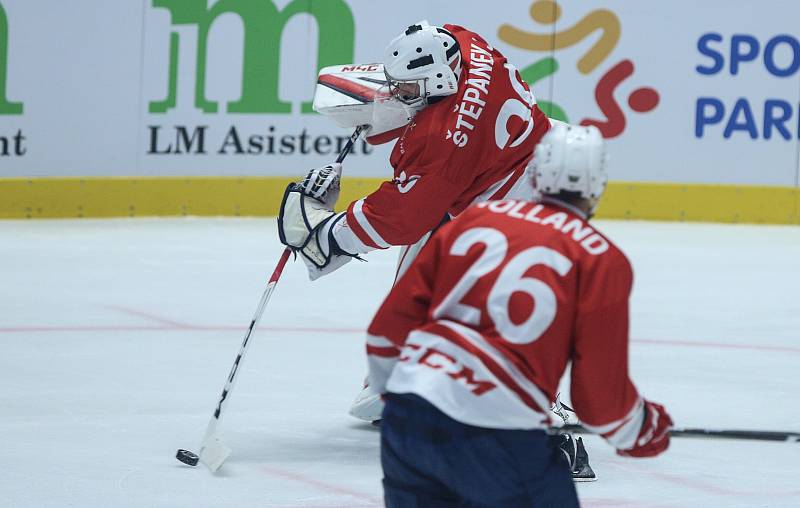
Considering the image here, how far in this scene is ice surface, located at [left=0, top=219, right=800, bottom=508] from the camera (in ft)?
12.8

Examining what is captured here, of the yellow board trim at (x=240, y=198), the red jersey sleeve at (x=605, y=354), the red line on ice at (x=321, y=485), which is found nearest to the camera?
the red jersey sleeve at (x=605, y=354)

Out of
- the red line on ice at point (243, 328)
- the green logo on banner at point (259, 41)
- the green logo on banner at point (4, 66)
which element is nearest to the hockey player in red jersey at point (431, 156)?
the red line on ice at point (243, 328)

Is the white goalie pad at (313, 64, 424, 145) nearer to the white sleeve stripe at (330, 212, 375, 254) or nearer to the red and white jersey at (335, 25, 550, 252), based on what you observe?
the red and white jersey at (335, 25, 550, 252)

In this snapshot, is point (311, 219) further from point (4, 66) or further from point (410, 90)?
point (4, 66)

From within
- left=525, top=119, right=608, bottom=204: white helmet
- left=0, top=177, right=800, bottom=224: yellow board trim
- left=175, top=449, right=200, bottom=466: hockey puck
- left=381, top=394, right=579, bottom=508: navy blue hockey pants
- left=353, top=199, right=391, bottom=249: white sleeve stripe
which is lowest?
left=0, top=177, right=800, bottom=224: yellow board trim

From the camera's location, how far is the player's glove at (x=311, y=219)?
4.13m

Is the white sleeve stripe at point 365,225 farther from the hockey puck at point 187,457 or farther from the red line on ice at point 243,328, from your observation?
the red line on ice at point 243,328

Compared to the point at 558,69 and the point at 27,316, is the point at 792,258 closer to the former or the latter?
the point at 558,69

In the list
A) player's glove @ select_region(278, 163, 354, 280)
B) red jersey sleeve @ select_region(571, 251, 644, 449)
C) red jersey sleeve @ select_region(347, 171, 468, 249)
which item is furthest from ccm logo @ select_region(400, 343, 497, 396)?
player's glove @ select_region(278, 163, 354, 280)

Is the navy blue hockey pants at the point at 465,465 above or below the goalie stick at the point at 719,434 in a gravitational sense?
above

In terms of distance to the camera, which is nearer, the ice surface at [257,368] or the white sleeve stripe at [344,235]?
the ice surface at [257,368]

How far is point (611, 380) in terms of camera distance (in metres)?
2.32

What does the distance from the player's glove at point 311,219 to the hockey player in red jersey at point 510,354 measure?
175 cm

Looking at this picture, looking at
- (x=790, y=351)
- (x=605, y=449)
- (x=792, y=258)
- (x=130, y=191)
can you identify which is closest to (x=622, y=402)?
(x=605, y=449)
